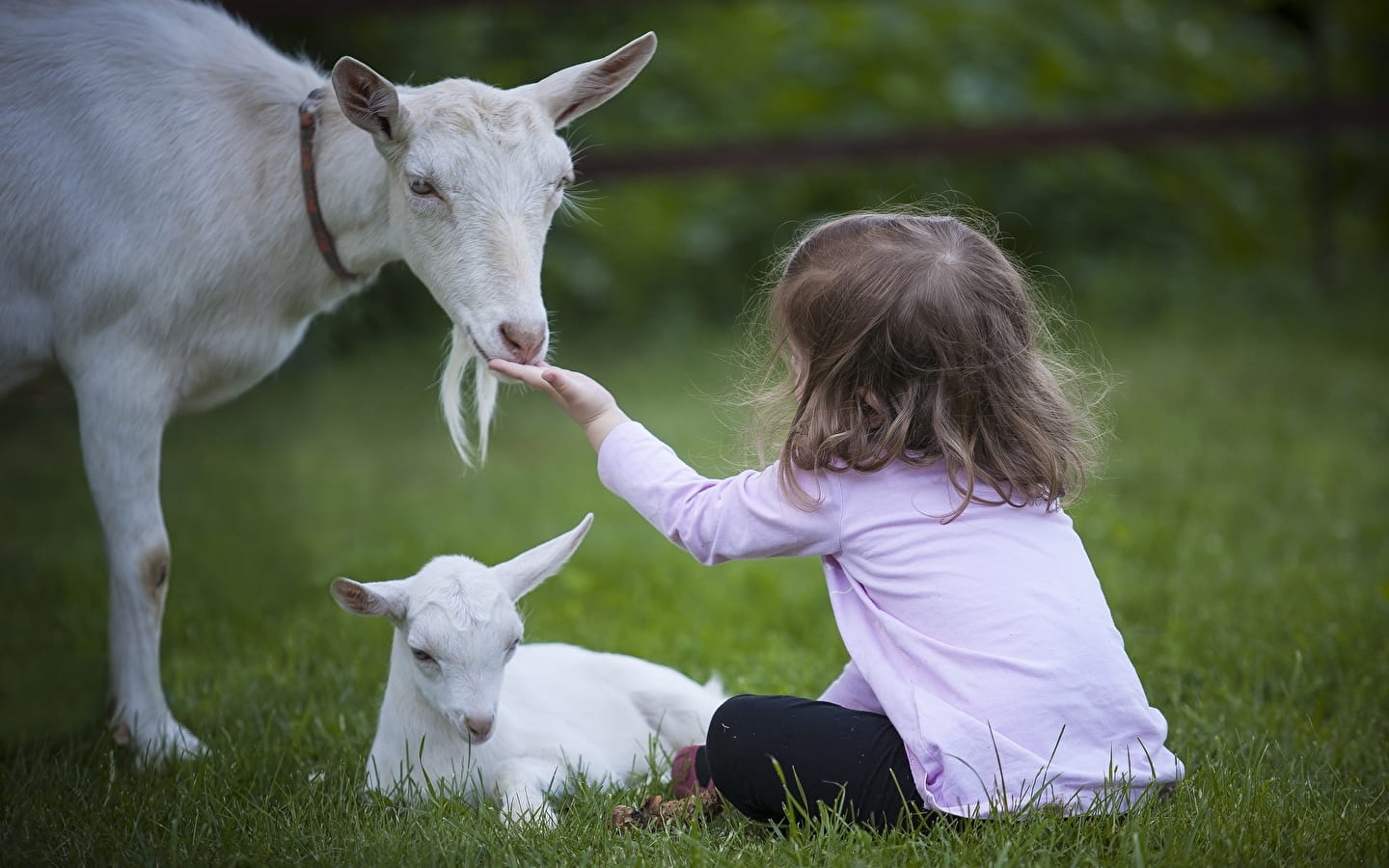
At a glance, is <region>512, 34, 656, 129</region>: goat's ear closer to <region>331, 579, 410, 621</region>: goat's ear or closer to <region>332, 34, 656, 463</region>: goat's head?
<region>332, 34, 656, 463</region>: goat's head

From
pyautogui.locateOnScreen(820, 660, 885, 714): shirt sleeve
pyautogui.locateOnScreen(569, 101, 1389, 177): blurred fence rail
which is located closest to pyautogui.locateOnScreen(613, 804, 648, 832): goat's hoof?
pyautogui.locateOnScreen(820, 660, 885, 714): shirt sleeve

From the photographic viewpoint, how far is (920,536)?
7.62ft

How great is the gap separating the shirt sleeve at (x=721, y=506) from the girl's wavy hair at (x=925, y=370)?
0.12ft

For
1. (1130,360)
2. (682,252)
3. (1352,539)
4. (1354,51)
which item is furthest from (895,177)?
(1352,539)

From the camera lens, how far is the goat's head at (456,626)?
248cm

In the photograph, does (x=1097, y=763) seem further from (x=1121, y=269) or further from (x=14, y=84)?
(x=1121, y=269)

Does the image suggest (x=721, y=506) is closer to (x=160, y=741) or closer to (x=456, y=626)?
(x=456, y=626)

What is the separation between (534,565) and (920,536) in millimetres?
790

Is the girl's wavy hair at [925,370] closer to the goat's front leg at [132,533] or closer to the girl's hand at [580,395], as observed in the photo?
Result: the girl's hand at [580,395]

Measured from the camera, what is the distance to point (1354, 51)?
10.8 metres

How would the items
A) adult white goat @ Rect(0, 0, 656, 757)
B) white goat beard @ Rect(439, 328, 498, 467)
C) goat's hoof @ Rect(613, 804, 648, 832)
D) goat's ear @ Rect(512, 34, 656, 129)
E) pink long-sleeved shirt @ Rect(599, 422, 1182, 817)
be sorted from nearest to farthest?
1. pink long-sleeved shirt @ Rect(599, 422, 1182, 817)
2. goat's hoof @ Rect(613, 804, 648, 832)
3. adult white goat @ Rect(0, 0, 656, 757)
4. goat's ear @ Rect(512, 34, 656, 129)
5. white goat beard @ Rect(439, 328, 498, 467)

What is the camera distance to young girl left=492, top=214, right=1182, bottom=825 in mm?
2260

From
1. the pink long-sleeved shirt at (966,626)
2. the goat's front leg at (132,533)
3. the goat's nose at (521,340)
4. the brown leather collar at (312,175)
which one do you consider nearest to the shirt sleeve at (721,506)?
the pink long-sleeved shirt at (966,626)

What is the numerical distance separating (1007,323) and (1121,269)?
7.02 meters
